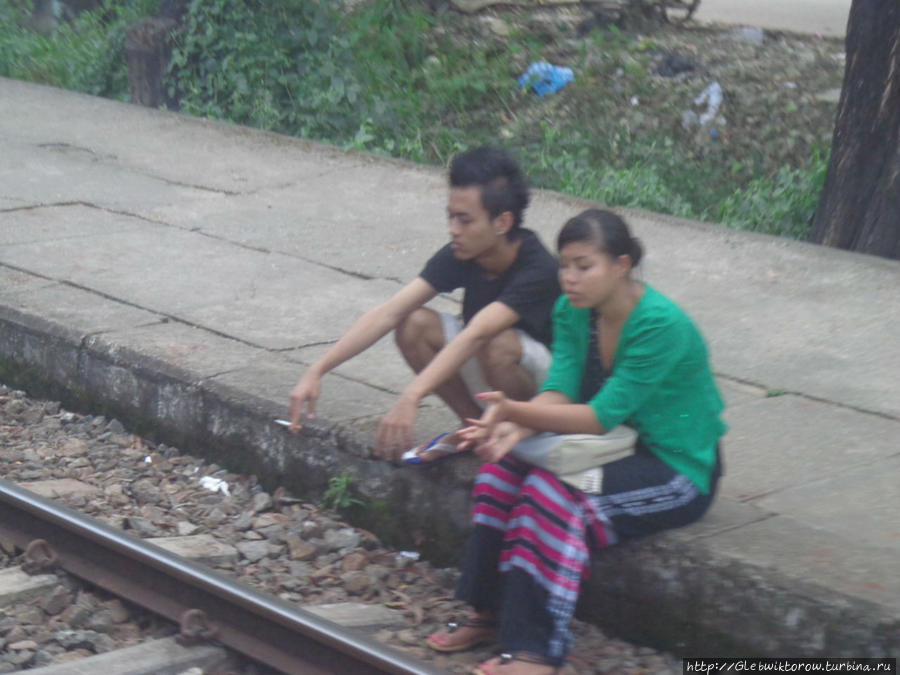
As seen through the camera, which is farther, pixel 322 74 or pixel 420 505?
pixel 322 74

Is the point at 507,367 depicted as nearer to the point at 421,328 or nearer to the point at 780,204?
the point at 421,328

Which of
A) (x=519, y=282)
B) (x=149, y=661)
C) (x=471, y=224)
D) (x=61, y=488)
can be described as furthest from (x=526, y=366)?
(x=61, y=488)

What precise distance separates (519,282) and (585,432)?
709 mm

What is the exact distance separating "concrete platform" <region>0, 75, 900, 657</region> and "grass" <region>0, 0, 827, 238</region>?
2.33ft

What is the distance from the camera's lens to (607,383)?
361cm

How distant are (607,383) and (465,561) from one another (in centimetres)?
69

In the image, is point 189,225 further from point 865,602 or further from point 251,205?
point 865,602

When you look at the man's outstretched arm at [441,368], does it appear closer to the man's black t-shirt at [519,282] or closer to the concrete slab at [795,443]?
the man's black t-shirt at [519,282]

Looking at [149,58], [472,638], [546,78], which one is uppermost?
[546,78]

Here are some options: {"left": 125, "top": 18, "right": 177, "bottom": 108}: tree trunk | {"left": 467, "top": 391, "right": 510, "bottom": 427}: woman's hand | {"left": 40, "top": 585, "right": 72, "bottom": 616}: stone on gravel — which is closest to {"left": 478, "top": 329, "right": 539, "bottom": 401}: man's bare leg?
{"left": 467, "top": 391, "right": 510, "bottom": 427}: woman's hand

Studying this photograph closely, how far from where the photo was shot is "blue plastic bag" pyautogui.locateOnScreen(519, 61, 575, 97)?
1040 centimetres

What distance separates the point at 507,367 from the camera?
13.7ft

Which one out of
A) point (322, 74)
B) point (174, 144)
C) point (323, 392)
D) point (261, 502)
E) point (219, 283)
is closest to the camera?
point (261, 502)

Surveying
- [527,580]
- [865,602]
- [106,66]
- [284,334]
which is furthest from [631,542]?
[106,66]
